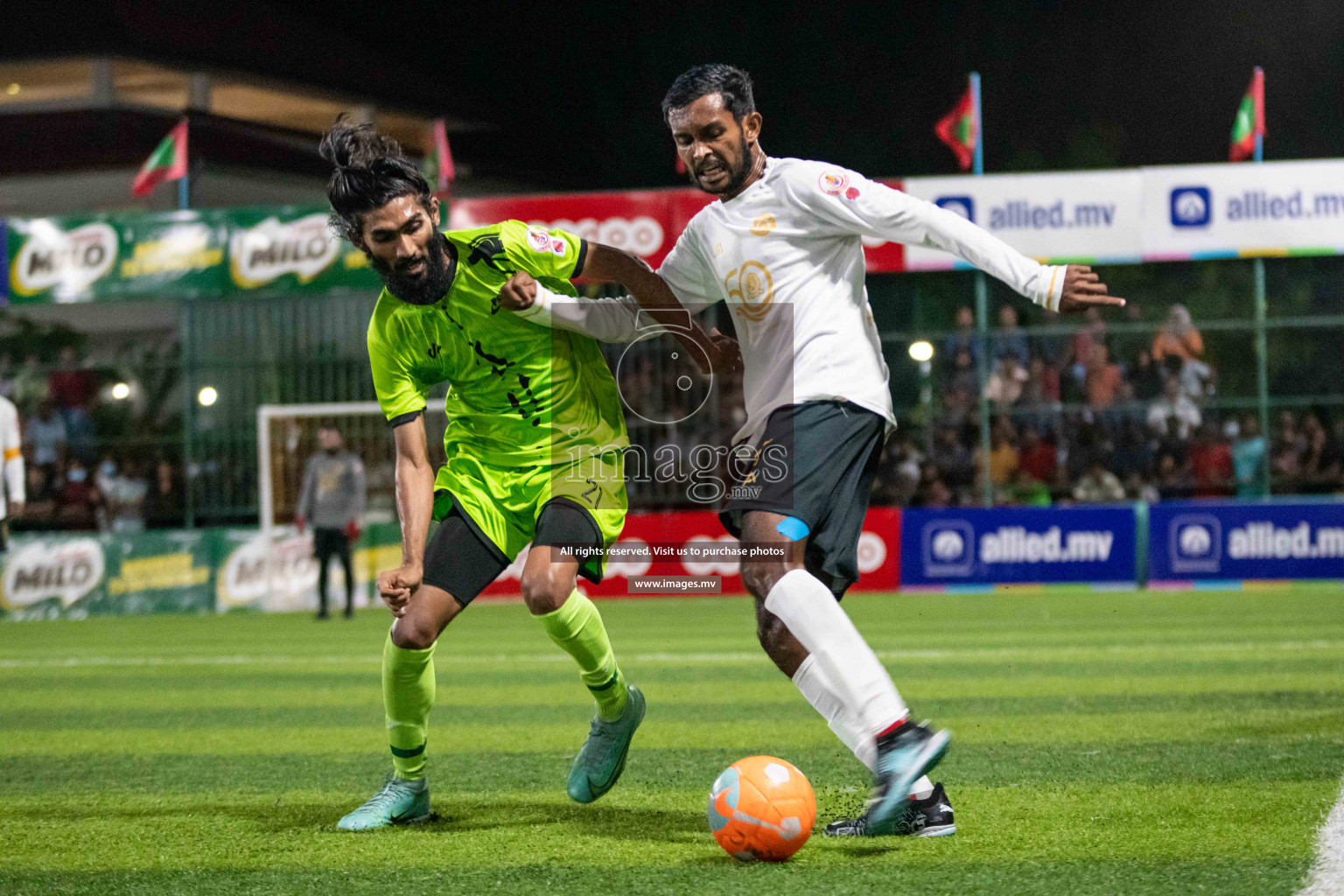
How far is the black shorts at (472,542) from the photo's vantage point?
4559 millimetres

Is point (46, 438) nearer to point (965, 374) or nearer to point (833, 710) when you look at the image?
point (965, 374)

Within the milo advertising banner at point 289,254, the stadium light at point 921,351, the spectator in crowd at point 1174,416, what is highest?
the milo advertising banner at point 289,254

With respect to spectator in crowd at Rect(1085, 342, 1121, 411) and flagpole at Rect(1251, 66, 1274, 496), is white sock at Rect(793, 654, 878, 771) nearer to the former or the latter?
spectator in crowd at Rect(1085, 342, 1121, 411)

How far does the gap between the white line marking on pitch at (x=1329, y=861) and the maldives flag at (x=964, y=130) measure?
15.1 m

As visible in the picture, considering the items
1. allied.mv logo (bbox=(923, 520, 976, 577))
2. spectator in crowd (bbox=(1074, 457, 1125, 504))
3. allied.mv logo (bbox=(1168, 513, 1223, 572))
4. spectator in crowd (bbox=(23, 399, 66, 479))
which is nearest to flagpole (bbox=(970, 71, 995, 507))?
allied.mv logo (bbox=(923, 520, 976, 577))

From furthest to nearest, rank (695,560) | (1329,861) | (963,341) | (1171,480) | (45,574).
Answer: (963,341)
(1171,480)
(45,574)
(695,560)
(1329,861)

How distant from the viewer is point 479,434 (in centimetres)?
479

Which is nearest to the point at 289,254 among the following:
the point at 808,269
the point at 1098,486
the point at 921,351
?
the point at 921,351

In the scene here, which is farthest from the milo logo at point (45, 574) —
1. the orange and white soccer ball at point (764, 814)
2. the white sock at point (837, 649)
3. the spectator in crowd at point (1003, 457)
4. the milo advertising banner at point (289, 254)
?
the white sock at point (837, 649)

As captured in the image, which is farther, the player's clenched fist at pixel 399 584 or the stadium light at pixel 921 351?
the stadium light at pixel 921 351

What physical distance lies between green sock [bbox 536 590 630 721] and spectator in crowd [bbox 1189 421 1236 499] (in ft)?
44.3

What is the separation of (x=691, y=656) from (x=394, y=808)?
610 centimetres

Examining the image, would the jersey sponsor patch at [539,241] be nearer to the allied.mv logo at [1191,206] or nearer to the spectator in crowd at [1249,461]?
the allied.mv logo at [1191,206]

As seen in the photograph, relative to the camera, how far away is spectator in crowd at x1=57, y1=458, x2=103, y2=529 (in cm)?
1898
